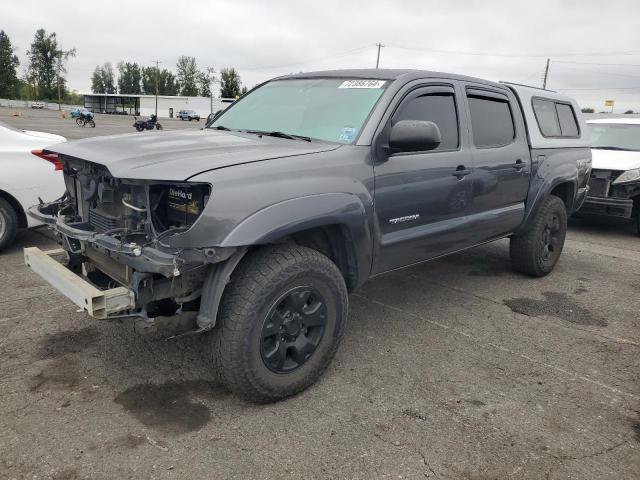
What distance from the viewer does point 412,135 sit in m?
3.16

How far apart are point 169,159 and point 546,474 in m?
2.40

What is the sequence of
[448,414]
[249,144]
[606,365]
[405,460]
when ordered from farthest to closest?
[606,365]
[249,144]
[448,414]
[405,460]

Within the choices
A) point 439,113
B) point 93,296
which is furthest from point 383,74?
point 93,296

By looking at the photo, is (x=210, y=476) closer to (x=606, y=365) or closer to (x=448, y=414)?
(x=448, y=414)

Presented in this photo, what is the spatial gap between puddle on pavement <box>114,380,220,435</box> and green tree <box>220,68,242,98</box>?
86532mm

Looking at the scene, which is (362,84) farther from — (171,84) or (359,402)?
(171,84)

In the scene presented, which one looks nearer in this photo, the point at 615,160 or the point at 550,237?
the point at 550,237

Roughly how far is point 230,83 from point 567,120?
90468 mm

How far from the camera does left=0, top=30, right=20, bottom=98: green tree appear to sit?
9469cm

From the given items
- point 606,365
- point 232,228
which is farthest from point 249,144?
point 606,365

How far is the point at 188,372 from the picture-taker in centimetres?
328

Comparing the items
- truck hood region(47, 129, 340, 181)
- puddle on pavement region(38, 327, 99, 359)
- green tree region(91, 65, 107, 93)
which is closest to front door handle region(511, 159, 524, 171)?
truck hood region(47, 129, 340, 181)

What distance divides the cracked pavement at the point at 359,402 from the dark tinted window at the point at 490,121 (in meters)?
1.47

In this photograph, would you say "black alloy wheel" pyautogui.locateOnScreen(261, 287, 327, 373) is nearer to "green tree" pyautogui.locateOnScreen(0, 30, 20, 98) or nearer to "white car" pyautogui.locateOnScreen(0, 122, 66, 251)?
"white car" pyautogui.locateOnScreen(0, 122, 66, 251)
